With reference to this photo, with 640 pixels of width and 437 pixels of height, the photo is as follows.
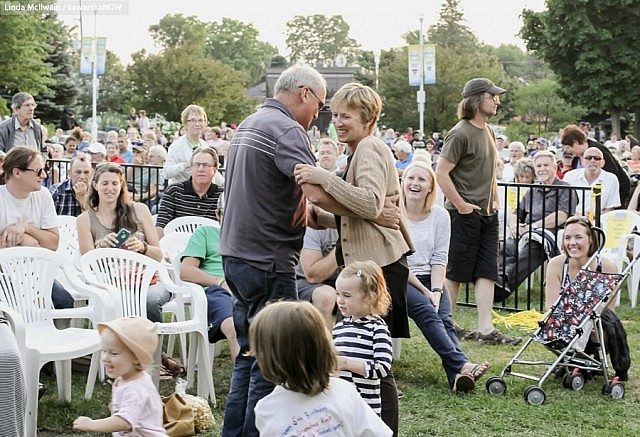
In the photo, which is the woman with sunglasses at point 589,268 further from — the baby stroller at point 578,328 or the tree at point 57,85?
the tree at point 57,85

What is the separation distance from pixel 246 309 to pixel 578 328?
8.72ft

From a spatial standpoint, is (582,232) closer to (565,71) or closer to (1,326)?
(1,326)

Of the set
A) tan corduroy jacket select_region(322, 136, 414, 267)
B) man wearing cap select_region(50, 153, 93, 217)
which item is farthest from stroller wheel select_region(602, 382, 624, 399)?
man wearing cap select_region(50, 153, 93, 217)

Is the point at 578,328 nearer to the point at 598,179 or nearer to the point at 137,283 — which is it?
the point at 137,283

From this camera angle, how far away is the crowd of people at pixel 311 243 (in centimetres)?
330

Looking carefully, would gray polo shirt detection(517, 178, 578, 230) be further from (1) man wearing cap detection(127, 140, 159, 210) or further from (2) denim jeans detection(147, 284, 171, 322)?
(2) denim jeans detection(147, 284, 171, 322)

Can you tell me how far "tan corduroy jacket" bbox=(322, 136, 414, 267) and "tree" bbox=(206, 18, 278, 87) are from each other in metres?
103

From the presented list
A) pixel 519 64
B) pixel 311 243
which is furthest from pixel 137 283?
pixel 519 64

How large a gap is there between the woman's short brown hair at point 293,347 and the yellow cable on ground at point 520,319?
18.9 feet

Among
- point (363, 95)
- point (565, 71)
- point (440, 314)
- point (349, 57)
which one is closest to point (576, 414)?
point (440, 314)

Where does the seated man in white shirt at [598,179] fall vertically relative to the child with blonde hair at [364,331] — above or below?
above

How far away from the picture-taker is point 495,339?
7.72m

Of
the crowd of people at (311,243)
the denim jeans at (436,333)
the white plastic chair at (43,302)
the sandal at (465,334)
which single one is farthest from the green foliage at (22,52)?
the denim jeans at (436,333)

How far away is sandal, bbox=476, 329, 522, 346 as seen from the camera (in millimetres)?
7719
